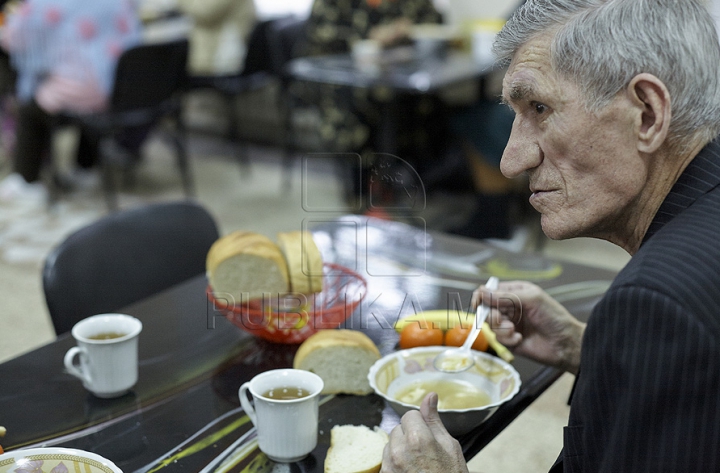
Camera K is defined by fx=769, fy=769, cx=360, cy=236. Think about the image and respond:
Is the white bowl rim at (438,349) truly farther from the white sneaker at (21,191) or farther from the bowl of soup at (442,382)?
the white sneaker at (21,191)

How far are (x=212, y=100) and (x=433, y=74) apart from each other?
2.83 m

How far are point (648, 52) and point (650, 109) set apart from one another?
0.20 feet

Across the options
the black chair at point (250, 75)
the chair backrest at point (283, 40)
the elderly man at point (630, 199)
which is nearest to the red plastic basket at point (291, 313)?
the elderly man at point (630, 199)

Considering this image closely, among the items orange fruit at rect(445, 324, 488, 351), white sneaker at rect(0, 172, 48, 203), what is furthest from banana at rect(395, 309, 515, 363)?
white sneaker at rect(0, 172, 48, 203)

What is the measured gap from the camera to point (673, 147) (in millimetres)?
840

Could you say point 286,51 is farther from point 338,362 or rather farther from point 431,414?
point 431,414

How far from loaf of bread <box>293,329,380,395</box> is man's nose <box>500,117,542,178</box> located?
1.14 feet

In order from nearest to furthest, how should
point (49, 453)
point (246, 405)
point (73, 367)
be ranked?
1. point (49, 453)
2. point (246, 405)
3. point (73, 367)

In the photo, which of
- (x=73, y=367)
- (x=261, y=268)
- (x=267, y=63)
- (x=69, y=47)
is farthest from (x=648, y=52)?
(x=267, y=63)

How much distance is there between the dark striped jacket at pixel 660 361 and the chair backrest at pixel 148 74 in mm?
3335

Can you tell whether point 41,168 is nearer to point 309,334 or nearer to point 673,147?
point 309,334

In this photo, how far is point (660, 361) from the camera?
2.36 ft

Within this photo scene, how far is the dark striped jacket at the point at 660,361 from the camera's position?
717 millimetres

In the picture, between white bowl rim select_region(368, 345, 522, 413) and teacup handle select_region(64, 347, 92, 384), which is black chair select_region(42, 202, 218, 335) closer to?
teacup handle select_region(64, 347, 92, 384)
